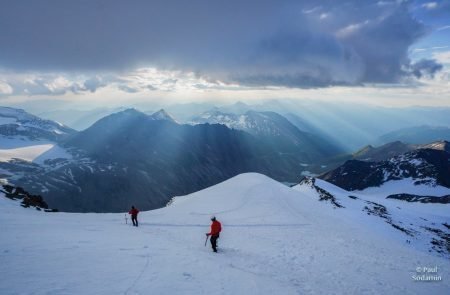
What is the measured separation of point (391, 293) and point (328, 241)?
13.8 metres

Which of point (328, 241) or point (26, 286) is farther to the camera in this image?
point (328, 241)

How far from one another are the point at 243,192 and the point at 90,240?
4232 centimetres

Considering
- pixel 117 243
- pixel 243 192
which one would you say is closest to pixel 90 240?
pixel 117 243

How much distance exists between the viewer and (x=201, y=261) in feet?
66.9

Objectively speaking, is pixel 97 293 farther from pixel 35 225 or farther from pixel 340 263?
pixel 340 263

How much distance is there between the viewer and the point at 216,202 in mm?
56719

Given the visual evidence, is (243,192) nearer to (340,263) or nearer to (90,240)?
(340,263)

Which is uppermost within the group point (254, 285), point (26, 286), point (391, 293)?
point (26, 286)

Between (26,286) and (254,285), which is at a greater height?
(26,286)

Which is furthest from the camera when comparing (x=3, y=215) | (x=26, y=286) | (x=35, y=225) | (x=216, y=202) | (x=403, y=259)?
(x=216, y=202)

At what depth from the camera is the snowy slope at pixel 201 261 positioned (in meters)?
14.7

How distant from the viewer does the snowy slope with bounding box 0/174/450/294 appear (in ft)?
48.2

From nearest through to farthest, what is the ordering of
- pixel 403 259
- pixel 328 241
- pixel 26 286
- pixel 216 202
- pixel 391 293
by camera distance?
pixel 26 286
pixel 391 293
pixel 403 259
pixel 328 241
pixel 216 202

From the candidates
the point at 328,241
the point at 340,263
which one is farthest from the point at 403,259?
the point at 340,263
